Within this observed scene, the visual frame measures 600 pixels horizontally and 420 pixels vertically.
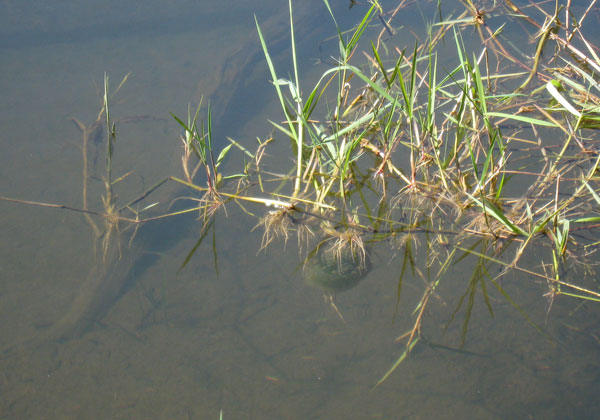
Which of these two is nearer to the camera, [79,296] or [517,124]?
[79,296]

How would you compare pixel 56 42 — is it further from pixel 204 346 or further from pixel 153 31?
pixel 204 346

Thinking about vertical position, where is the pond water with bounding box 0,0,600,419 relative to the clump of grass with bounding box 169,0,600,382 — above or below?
below

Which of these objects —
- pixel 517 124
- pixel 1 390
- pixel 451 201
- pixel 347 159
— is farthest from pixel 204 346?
pixel 517 124

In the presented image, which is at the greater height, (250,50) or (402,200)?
(250,50)

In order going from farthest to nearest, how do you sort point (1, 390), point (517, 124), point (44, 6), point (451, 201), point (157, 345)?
point (44, 6) < point (517, 124) < point (451, 201) < point (157, 345) < point (1, 390)

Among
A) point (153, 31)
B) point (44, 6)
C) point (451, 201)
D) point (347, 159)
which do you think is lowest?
point (451, 201)

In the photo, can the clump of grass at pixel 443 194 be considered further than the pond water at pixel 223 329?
Yes

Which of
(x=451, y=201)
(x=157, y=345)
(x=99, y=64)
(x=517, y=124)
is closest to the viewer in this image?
(x=157, y=345)

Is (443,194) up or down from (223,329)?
up

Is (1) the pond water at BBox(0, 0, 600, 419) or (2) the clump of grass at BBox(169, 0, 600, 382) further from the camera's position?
(2) the clump of grass at BBox(169, 0, 600, 382)

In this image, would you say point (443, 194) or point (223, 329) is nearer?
point (223, 329)
